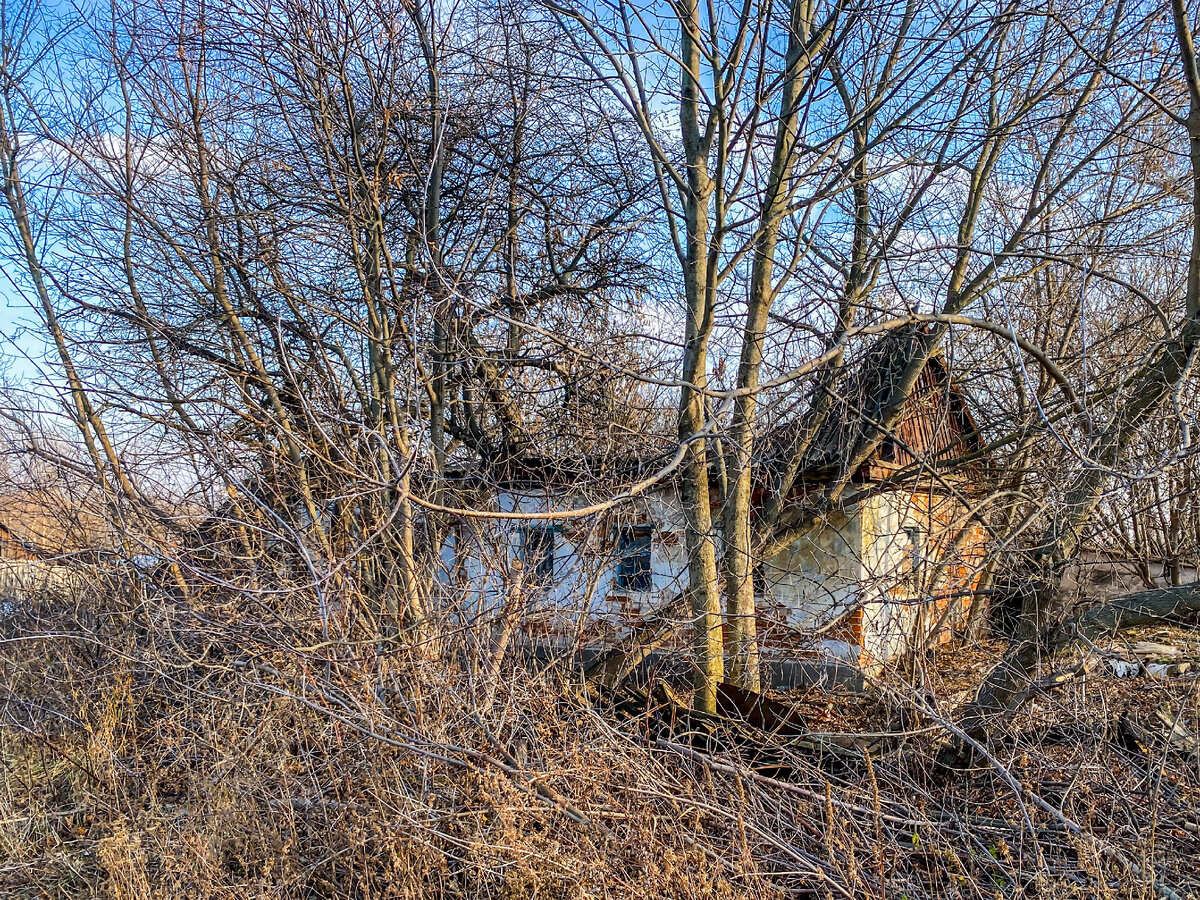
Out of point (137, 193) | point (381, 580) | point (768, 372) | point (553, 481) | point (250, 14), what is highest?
point (250, 14)

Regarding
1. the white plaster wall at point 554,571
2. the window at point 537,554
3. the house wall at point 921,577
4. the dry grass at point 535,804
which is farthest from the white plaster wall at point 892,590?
the window at point 537,554

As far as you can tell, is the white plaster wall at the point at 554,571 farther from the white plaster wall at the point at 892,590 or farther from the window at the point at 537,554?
the white plaster wall at the point at 892,590

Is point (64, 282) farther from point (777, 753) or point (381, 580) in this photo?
point (777, 753)

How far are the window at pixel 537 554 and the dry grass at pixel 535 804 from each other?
0.71m

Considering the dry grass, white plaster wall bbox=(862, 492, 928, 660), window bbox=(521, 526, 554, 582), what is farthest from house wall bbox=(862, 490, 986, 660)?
window bbox=(521, 526, 554, 582)

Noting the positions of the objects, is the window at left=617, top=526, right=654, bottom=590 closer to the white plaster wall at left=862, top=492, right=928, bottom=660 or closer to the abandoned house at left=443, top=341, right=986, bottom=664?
the abandoned house at left=443, top=341, right=986, bottom=664

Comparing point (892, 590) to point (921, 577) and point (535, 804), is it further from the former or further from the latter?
point (535, 804)

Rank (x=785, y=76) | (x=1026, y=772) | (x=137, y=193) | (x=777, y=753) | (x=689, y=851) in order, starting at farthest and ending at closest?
(x=137, y=193) < (x=785, y=76) < (x=777, y=753) < (x=1026, y=772) < (x=689, y=851)

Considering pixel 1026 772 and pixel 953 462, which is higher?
pixel 953 462

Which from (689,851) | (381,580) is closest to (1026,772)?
(689,851)

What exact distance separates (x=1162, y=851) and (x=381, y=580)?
4785 millimetres

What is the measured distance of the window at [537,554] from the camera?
17.5 feet

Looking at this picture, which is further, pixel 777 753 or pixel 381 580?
pixel 381 580

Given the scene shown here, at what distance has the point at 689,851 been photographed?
11.6 ft
